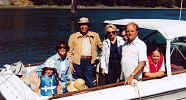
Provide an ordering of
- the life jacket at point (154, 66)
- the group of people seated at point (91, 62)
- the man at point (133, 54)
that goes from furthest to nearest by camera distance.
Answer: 1. the life jacket at point (154, 66)
2. the group of people seated at point (91, 62)
3. the man at point (133, 54)

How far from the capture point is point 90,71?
5555 mm

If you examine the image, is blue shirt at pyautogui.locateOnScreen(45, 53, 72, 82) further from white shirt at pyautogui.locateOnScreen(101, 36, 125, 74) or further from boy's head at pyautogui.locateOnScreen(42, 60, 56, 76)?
white shirt at pyautogui.locateOnScreen(101, 36, 125, 74)

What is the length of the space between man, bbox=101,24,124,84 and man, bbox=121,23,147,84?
1.55 ft

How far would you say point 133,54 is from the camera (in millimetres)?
4371

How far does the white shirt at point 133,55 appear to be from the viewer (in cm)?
433

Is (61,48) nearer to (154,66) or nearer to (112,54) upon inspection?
(112,54)

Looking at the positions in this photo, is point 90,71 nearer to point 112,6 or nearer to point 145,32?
point 145,32

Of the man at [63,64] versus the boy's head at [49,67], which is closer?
the boy's head at [49,67]

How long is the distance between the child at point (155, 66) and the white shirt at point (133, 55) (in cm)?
50

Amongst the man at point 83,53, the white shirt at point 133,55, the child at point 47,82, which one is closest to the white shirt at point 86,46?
the man at point 83,53

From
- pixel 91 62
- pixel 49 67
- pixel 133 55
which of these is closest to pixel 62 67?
pixel 49 67

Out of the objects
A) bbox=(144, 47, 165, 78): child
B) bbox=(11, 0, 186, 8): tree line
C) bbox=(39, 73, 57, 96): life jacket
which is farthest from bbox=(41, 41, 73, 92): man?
bbox=(11, 0, 186, 8): tree line

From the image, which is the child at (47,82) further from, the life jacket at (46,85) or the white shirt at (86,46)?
the white shirt at (86,46)

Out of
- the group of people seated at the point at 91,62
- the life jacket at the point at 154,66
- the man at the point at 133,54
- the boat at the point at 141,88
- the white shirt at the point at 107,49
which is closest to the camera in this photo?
the boat at the point at 141,88
